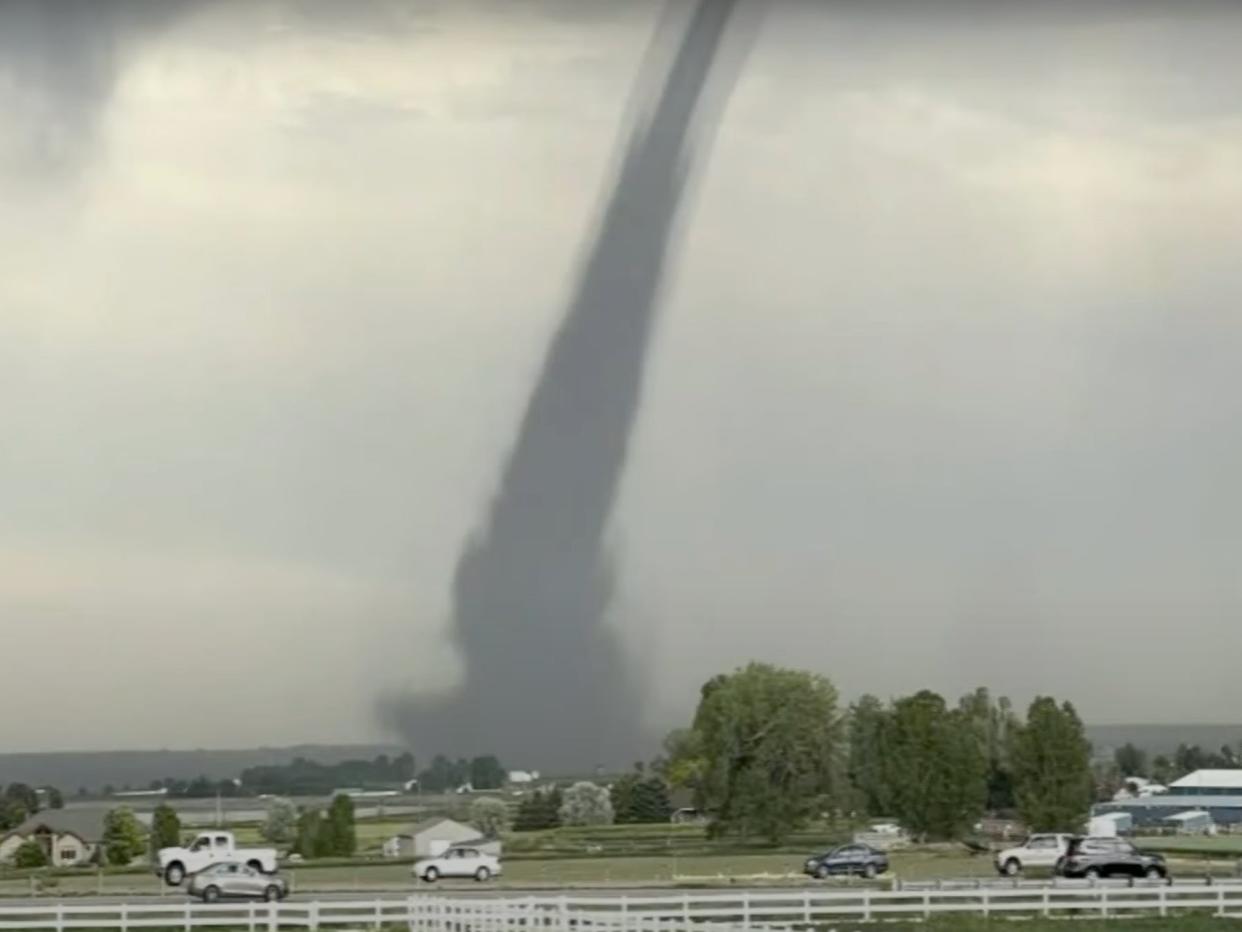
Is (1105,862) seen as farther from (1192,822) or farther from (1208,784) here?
(1208,784)

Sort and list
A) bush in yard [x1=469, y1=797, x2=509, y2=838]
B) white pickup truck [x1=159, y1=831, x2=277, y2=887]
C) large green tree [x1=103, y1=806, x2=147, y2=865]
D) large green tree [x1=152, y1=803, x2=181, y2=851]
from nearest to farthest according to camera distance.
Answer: white pickup truck [x1=159, y1=831, x2=277, y2=887] → large green tree [x1=152, y1=803, x2=181, y2=851] → large green tree [x1=103, y1=806, x2=147, y2=865] → bush in yard [x1=469, y1=797, x2=509, y2=838]

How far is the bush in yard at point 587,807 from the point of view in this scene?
93250 millimetres

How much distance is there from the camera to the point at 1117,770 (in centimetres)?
9944

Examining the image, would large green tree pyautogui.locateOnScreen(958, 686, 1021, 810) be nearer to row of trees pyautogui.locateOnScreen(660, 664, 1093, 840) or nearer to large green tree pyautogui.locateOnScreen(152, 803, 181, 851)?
row of trees pyautogui.locateOnScreen(660, 664, 1093, 840)

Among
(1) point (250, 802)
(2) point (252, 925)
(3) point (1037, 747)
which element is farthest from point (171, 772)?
(2) point (252, 925)

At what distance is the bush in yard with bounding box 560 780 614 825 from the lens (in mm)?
93250

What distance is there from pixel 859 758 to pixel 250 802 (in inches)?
902

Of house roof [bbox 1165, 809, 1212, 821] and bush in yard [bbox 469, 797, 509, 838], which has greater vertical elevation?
bush in yard [bbox 469, 797, 509, 838]

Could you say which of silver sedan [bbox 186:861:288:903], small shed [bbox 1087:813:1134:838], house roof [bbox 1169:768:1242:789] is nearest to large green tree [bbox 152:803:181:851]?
silver sedan [bbox 186:861:288:903]

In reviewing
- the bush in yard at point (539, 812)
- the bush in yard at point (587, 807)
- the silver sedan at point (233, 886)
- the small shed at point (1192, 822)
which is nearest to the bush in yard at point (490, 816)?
the bush in yard at point (539, 812)

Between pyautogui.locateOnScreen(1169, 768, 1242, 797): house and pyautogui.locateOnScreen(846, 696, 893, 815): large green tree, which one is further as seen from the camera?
pyautogui.locateOnScreen(1169, 768, 1242, 797): house

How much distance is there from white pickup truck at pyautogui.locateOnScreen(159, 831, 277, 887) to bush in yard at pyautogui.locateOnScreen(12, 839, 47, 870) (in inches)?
583

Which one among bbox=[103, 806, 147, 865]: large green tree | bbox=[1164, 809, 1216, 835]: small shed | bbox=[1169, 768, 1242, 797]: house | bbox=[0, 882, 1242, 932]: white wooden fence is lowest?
bbox=[0, 882, 1242, 932]: white wooden fence

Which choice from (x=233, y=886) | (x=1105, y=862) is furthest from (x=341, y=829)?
(x=1105, y=862)
